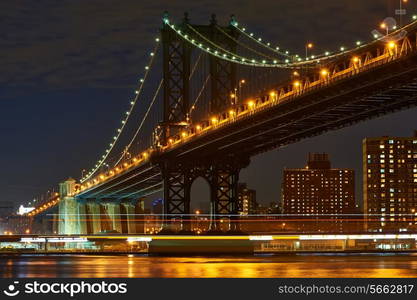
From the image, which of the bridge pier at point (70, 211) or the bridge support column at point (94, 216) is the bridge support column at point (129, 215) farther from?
the bridge pier at point (70, 211)

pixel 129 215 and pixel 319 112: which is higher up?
pixel 319 112

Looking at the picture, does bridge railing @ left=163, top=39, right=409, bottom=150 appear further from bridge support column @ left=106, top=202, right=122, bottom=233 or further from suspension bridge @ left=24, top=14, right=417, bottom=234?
bridge support column @ left=106, top=202, right=122, bottom=233

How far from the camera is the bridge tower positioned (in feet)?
275

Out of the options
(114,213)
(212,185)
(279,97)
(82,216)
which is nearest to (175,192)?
(212,185)

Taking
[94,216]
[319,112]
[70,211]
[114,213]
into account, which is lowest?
[94,216]

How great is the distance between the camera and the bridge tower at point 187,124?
8394 centimetres

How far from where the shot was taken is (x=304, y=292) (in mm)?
23203

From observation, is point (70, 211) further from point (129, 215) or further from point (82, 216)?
point (129, 215)

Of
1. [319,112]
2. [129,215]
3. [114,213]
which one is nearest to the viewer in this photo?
[319,112]

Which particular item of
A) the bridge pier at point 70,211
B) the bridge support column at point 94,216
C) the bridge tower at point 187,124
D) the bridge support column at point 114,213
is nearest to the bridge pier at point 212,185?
the bridge tower at point 187,124

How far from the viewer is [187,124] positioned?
86.7 metres

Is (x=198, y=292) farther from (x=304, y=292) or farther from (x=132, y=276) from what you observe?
(x=132, y=276)

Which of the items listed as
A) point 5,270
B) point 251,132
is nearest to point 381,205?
point 251,132

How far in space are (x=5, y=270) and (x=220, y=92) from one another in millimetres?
53900
